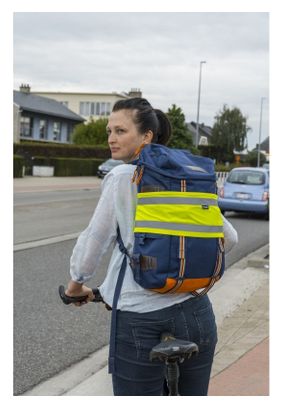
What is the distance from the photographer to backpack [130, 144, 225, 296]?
206cm

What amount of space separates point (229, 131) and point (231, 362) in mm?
76447

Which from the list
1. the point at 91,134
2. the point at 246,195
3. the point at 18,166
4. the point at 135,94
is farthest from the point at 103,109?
→ the point at 246,195

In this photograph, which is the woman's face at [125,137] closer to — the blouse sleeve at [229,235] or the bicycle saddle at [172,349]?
the blouse sleeve at [229,235]

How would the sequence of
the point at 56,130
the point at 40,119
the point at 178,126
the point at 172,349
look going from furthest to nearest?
the point at 56,130 → the point at 40,119 → the point at 178,126 → the point at 172,349

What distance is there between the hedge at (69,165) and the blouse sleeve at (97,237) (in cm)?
3687

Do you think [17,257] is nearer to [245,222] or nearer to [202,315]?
[202,315]

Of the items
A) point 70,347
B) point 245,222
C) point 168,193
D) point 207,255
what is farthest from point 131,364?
point 245,222

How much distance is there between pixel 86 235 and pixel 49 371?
2.65 m

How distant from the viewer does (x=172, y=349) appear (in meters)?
2.04

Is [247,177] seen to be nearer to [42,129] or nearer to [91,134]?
[91,134]

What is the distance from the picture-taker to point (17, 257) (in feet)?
29.5

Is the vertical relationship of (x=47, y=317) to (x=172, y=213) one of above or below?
below

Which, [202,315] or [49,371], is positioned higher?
[202,315]

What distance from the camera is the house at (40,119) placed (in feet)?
176
